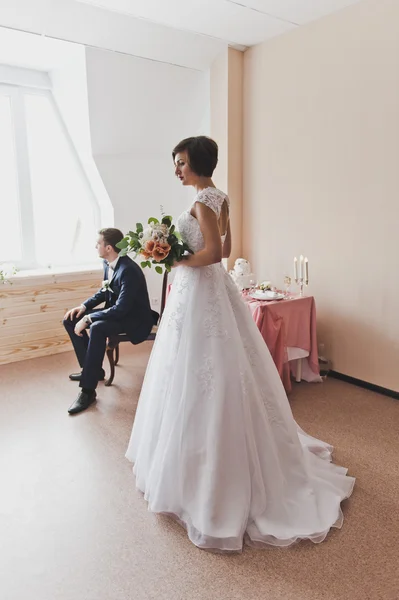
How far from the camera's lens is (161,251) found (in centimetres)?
211

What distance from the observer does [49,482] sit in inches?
97.5

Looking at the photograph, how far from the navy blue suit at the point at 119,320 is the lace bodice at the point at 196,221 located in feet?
4.47

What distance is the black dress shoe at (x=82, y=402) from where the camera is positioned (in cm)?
332

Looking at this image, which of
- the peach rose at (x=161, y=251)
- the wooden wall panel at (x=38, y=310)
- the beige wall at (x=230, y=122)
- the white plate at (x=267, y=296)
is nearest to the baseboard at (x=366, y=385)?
the white plate at (x=267, y=296)

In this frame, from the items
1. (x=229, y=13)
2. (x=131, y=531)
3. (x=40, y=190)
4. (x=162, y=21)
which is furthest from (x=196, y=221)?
(x=40, y=190)

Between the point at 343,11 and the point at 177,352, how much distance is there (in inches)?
116

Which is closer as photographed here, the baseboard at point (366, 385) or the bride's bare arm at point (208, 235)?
the bride's bare arm at point (208, 235)

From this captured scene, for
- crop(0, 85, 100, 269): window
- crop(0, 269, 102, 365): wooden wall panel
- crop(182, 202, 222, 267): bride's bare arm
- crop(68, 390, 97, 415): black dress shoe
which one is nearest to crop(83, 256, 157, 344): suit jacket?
crop(68, 390, 97, 415): black dress shoe

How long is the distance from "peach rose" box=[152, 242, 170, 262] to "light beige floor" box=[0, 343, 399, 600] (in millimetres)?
1192

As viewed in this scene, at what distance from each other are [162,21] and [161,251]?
2.47 metres

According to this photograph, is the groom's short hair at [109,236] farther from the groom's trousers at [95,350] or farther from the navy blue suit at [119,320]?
the groom's trousers at [95,350]

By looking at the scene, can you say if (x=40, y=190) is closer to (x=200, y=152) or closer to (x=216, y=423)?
(x=200, y=152)

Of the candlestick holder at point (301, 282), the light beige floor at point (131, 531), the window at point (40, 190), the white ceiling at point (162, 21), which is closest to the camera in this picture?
the light beige floor at point (131, 531)

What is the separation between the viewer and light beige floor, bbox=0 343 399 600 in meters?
1.75
